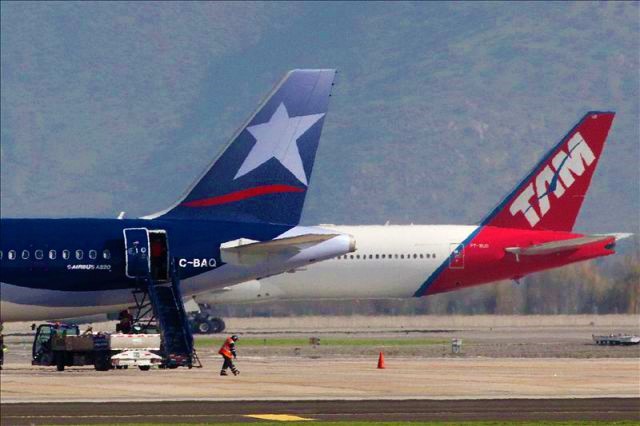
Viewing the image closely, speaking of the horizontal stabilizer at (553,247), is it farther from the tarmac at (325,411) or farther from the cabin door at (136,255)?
the tarmac at (325,411)

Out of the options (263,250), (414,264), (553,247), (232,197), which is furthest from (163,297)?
(553,247)

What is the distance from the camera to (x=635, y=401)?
64938 mm

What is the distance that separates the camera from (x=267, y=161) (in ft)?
260

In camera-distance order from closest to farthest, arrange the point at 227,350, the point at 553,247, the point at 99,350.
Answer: the point at 227,350, the point at 99,350, the point at 553,247

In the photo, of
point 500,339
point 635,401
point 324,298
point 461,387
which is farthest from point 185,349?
point 324,298

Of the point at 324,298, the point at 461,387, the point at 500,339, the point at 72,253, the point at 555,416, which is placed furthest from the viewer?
the point at 324,298

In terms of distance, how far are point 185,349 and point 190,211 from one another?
563cm

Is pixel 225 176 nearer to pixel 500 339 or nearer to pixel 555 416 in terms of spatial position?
pixel 555 416

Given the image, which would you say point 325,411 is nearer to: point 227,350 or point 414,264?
point 227,350

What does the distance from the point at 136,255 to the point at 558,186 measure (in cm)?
5145

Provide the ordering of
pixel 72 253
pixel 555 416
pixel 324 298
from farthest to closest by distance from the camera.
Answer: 1. pixel 324 298
2. pixel 72 253
3. pixel 555 416

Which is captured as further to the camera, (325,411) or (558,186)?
(558,186)

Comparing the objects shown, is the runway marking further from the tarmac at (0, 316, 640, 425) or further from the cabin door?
the cabin door

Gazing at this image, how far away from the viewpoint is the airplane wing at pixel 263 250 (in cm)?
7662
